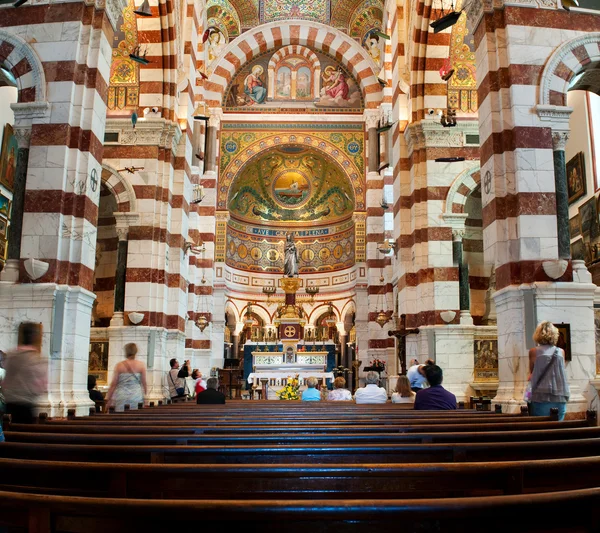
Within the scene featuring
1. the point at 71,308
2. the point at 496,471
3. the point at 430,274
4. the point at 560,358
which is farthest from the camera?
the point at 430,274

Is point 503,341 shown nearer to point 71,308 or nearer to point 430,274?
point 430,274

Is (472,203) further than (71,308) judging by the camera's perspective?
Yes

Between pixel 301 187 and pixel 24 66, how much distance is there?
18.8m

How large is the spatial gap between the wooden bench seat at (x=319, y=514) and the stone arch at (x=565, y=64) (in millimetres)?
7832

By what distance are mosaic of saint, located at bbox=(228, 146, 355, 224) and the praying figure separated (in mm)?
1810

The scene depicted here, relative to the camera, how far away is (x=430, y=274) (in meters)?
13.3

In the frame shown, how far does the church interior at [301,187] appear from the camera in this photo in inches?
336

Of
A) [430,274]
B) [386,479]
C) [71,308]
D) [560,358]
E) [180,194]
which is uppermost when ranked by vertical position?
[180,194]

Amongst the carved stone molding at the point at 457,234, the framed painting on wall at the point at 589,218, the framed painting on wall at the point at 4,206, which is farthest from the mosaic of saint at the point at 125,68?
the framed painting on wall at the point at 589,218

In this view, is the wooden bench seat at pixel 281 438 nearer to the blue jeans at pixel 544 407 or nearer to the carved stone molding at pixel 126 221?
the blue jeans at pixel 544 407

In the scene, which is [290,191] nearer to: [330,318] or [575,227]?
[330,318]

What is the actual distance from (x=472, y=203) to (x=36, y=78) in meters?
11.2

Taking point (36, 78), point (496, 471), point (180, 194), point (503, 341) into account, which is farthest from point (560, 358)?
point (180, 194)

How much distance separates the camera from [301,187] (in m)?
27.4
